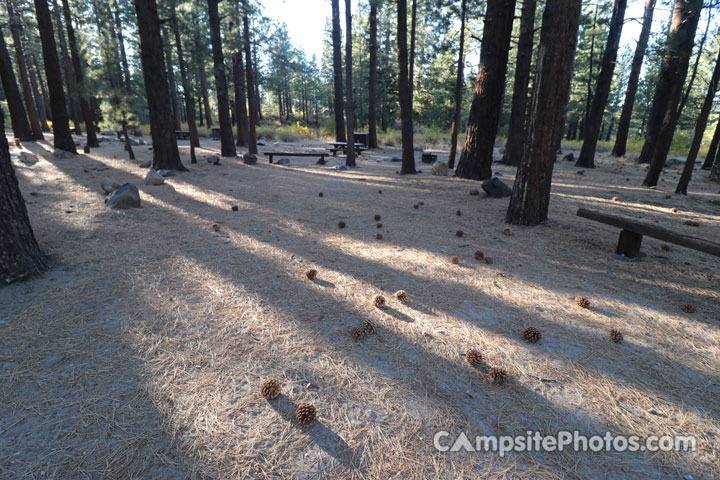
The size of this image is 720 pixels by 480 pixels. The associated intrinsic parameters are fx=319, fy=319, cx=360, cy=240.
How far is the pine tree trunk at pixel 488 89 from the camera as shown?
30.3ft

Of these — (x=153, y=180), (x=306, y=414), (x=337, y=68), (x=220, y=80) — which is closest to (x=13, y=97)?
(x=220, y=80)

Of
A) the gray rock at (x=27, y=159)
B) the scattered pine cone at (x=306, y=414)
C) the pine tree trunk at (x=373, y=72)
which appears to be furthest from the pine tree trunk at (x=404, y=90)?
the gray rock at (x=27, y=159)

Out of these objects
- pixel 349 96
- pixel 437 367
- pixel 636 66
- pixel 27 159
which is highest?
pixel 636 66

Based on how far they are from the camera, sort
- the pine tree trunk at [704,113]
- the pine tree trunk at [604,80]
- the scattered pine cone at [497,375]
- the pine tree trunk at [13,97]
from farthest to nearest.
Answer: the pine tree trunk at [13,97]
the pine tree trunk at [604,80]
the pine tree trunk at [704,113]
the scattered pine cone at [497,375]

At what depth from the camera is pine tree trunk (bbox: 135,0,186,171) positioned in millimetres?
9531

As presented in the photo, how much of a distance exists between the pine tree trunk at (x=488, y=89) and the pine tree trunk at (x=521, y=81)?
1269 mm

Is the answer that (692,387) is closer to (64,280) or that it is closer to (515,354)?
(515,354)

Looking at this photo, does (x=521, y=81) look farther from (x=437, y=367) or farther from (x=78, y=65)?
(x=78, y=65)

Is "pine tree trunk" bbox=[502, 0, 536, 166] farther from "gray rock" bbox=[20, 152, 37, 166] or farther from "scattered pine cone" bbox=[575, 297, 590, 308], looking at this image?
"gray rock" bbox=[20, 152, 37, 166]

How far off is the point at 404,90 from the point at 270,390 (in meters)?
11.2

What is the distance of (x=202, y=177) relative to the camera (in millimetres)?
10188

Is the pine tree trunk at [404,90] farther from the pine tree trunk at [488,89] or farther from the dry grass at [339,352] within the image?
the dry grass at [339,352]

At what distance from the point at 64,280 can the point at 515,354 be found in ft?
14.9

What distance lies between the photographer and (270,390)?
209 cm
